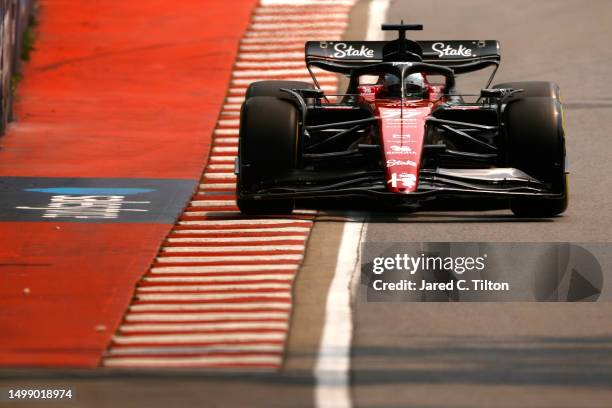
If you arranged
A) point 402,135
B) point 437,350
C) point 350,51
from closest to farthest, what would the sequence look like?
point 437,350 → point 402,135 → point 350,51

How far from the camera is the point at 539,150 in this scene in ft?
44.1

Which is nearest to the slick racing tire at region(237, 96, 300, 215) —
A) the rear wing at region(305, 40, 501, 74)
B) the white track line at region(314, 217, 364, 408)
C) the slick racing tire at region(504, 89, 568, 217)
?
the white track line at region(314, 217, 364, 408)

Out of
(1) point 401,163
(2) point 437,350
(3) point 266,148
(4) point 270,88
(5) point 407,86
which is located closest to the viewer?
(2) point 437,350

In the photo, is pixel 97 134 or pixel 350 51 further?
pixel 97 134

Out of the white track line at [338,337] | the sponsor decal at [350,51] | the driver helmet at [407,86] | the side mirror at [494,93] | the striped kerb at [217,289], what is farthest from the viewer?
the sponsor decal at [350,51]

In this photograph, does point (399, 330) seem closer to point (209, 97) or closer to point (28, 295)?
point (28, 295)

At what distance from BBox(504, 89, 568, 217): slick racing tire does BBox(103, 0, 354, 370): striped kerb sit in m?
1.88

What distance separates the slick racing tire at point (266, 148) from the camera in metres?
13.6

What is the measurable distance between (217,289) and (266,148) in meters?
2.80

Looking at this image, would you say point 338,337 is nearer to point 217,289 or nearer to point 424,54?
point 217,289

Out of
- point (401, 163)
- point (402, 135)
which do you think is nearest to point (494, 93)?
point (402, 135)

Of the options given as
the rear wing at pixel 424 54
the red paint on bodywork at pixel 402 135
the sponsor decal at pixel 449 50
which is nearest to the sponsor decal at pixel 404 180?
the red paint on bodywork at pixel 402 135

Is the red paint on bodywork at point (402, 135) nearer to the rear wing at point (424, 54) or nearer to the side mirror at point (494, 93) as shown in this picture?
the side mirror at point (494, 93)

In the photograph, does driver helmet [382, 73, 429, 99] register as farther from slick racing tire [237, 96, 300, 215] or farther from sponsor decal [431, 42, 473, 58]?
slick racing tire [237, 96, 300, 215]
